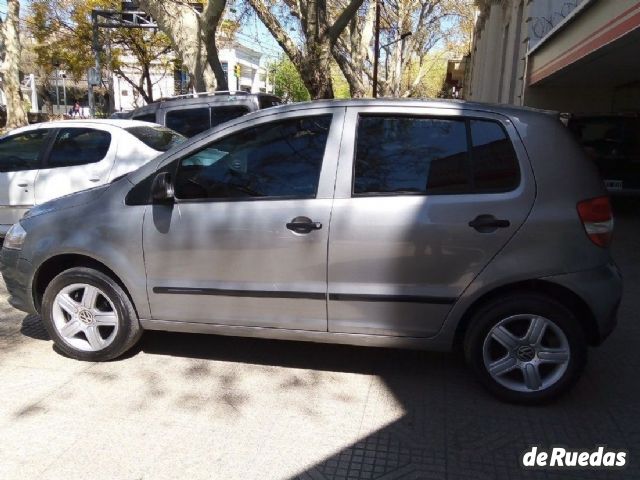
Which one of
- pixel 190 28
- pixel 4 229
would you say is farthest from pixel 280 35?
pixel 4 229

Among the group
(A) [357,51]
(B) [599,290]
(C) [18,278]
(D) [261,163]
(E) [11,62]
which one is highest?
(A) [357,51]

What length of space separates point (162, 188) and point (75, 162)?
370 cm

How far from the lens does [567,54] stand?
32.2ft

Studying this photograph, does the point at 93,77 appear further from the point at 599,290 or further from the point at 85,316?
the point at 599,290

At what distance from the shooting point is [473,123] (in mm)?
3373

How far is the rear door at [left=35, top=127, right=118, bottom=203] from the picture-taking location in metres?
6.62

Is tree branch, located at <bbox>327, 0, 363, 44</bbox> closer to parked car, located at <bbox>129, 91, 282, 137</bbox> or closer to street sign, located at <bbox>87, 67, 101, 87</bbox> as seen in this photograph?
parked car, located at <bbox>129, 91, 282, 137</bbox>

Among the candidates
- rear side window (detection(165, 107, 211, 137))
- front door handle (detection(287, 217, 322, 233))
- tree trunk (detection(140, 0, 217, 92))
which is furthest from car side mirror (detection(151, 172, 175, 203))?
tree trunk (detection(140, 0, 217, 92))

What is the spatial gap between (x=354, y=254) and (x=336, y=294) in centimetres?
27

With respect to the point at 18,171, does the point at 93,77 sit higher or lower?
higher

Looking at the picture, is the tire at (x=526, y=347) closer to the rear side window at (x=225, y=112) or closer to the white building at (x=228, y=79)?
the rear side window at (x=225, y=112)

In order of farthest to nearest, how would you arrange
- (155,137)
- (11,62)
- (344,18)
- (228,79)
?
(228,79), (11,62), (344,18), (155,137)

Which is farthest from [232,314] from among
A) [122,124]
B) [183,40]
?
[183,40]

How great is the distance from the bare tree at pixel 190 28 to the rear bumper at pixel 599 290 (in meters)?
11.3
